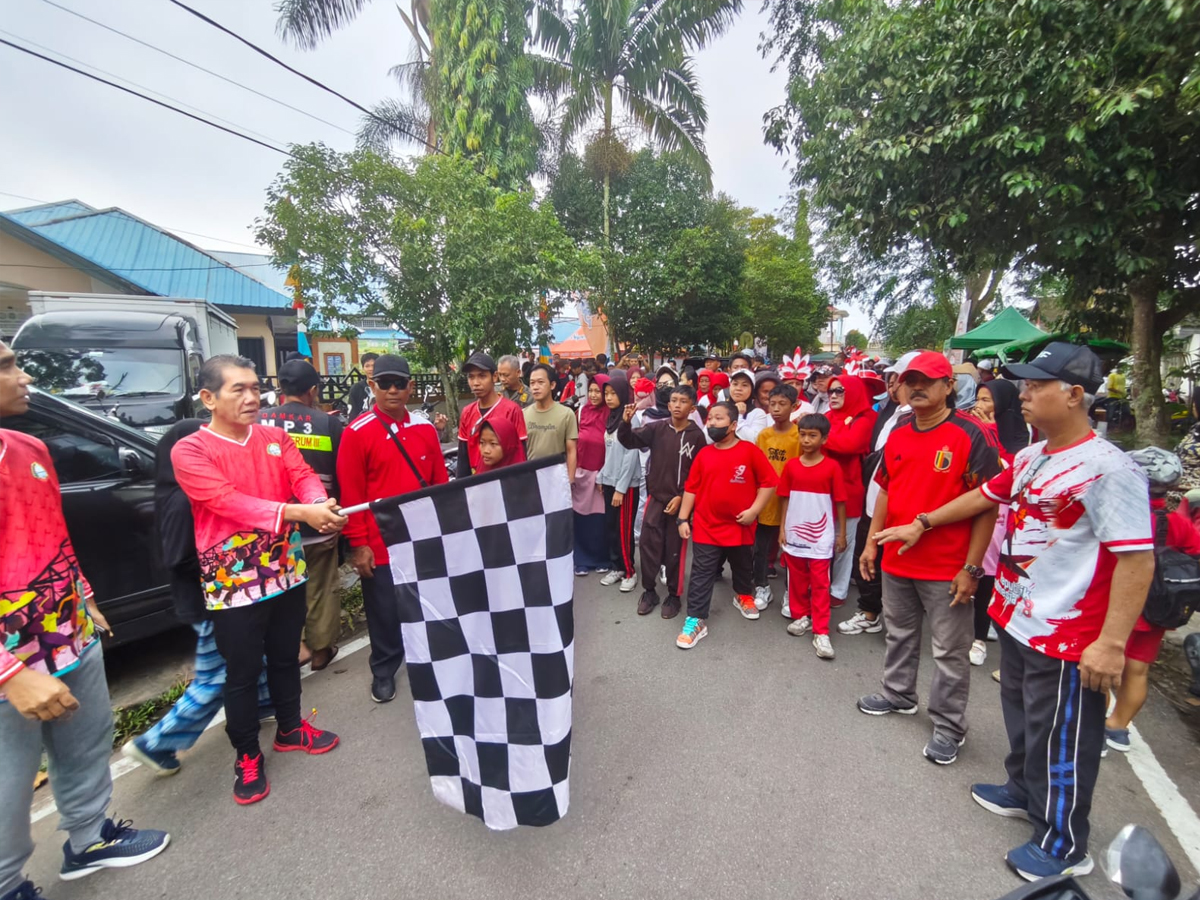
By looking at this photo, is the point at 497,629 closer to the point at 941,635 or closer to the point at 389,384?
the point at 389,384

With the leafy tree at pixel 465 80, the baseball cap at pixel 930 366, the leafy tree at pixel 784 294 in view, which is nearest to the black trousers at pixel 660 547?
the baseball cap at pixel 930 366

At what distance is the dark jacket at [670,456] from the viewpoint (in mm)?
4160

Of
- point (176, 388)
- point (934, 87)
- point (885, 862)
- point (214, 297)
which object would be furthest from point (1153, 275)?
point (214, 297)

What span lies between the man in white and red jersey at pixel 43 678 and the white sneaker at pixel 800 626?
11.5 feet

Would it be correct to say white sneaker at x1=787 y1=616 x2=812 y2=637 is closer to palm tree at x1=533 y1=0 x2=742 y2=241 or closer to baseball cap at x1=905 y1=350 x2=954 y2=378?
baseball cap at x1=905 y1=350 x2=954 y2=378

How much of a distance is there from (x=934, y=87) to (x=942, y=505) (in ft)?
16.3

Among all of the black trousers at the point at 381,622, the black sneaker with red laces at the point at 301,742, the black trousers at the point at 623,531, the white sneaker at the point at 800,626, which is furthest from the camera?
the black trousers at the point at 623,531

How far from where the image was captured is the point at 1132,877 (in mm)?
940

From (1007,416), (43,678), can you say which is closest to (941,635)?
(1007,416)

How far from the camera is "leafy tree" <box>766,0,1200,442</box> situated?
183 inches

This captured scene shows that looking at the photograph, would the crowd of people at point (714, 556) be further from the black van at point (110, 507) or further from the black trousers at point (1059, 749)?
the black van at point (110, 507)

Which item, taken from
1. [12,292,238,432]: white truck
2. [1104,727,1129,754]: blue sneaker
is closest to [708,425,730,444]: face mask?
[1104,727,1129,754]: blue sneaker

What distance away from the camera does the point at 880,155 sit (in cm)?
584

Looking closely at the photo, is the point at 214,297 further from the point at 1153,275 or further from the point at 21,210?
the point at 1153,275
